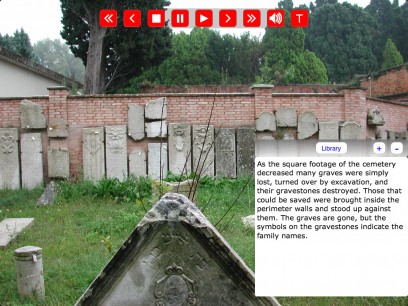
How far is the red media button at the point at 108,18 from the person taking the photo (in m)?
15.4

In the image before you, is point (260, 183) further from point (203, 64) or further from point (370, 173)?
point (203, 64)

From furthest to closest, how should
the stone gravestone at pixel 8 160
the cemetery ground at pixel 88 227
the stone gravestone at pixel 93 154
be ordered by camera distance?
the stone gravestone at pixel 93 154
the stone gravestone at pixel 8 160
the cemetery ground at pixel 88 227

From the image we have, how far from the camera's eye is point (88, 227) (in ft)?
25.0

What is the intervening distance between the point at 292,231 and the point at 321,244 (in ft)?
0.34

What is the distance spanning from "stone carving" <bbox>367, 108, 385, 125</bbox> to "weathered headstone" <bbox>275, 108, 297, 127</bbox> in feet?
6.39

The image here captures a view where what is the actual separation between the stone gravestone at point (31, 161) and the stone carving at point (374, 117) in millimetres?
7718

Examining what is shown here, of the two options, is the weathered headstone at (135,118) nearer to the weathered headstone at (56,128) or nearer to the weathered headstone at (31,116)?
the weathered headstone at (56,128)

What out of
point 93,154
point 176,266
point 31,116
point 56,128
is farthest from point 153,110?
point 176,266

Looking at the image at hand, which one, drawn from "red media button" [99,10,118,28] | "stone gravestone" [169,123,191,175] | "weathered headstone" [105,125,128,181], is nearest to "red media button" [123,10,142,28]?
"red media button" [99,10,118,28]

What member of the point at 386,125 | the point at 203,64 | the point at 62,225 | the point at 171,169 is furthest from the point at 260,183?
the point at 203,64

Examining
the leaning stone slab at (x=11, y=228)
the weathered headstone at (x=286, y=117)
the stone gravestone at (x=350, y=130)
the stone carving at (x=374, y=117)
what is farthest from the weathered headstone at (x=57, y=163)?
the stone carving at (x=374, y=117)

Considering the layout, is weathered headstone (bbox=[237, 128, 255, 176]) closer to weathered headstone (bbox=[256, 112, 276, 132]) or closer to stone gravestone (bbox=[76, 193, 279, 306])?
weathered headstone (bbox=[256, 112, 276, 132])

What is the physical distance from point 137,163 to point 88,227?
13.2 ft

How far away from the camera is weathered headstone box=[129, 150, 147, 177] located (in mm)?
11508
